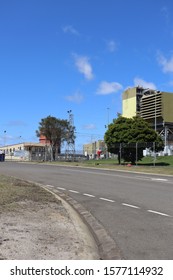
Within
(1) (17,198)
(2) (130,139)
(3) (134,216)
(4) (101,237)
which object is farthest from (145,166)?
(4) (101,237)

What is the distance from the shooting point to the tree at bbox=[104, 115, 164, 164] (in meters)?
47.3

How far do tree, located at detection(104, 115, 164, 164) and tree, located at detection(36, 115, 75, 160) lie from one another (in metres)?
30.6

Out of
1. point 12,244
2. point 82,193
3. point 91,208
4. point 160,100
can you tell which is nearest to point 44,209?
point 91,208

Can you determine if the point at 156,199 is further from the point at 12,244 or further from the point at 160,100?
the point at 160,100

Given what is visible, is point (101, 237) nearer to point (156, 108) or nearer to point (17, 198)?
point (17, 198)

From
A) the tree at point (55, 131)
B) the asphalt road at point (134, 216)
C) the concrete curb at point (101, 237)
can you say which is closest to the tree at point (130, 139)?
the asphalt road at point (134, 216)

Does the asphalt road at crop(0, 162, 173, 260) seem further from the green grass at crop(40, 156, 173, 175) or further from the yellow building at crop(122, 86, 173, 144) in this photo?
the yellow building at crop(122, 86, 173, 144)

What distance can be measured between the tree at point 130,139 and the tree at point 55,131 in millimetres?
30570

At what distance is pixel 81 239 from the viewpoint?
8.80 m

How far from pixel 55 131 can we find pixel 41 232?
7234 centimetres

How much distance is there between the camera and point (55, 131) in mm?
81188

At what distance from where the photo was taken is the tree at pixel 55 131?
81.1m

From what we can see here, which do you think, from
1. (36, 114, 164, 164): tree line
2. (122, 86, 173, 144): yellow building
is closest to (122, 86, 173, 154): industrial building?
(122, 86, 173, 144): yellow building
